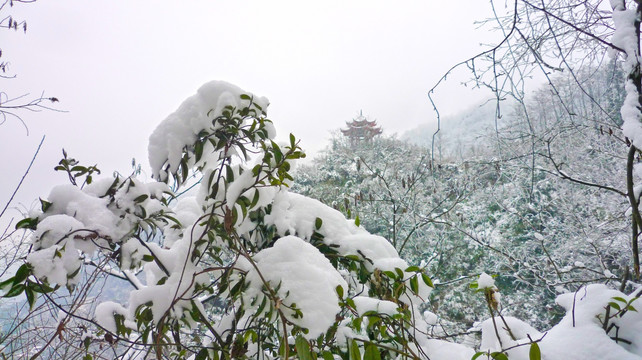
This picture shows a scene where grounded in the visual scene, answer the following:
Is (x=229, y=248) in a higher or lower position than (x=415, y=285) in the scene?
higher

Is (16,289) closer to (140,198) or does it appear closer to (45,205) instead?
(45,205)

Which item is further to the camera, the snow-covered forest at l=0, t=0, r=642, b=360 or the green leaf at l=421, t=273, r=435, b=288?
the green leaf at l=421, t=273, r=435, b=288

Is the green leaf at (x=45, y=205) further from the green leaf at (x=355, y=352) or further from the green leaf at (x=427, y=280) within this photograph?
the green leaf at (x=427, y=280)

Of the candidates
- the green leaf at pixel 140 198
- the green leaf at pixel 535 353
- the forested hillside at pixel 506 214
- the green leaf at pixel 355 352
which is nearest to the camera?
the green leaf at pixel 535 353

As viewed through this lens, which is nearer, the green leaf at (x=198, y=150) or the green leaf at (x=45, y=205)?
the green leaf at (x=45, y=205)

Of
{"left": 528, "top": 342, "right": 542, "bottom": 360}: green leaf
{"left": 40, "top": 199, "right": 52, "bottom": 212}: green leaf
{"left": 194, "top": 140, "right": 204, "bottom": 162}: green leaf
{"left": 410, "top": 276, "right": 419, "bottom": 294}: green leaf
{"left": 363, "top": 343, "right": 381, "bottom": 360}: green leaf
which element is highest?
{"left": 194, "top": 140, "right": 204, "bottom": 162}: green leaf

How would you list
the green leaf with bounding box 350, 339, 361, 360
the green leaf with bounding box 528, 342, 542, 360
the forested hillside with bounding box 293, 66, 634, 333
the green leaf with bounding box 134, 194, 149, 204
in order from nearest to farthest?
1. the green leaf with bounding box 528, 342, 542, 360
2. the green leaf with bounding box 350, 339, 361, 360
3. the green leaf with bounding box 134, 194, 149, 204
4. the forested hillside with bounding box 293, 66, 634, 333

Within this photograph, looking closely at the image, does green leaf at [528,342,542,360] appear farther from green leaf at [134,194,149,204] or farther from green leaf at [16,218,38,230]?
green leaf at [16,218,38,230]

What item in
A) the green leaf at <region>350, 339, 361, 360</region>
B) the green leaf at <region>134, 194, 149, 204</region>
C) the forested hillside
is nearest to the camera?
the green leaf at <region>350, 339, 361, 360</region>

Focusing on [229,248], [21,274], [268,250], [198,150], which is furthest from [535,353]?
[21,274]

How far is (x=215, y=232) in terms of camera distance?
0.94 meters

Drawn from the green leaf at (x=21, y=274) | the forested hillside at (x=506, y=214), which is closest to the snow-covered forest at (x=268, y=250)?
the green leaf at (x=21, y=274)

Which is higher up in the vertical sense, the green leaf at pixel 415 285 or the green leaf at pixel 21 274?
the green leaf at pixel 21 274

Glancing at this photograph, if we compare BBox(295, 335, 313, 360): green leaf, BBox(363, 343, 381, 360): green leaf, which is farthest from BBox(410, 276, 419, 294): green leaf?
BBox(295, 335, 313, 360): green leaf
